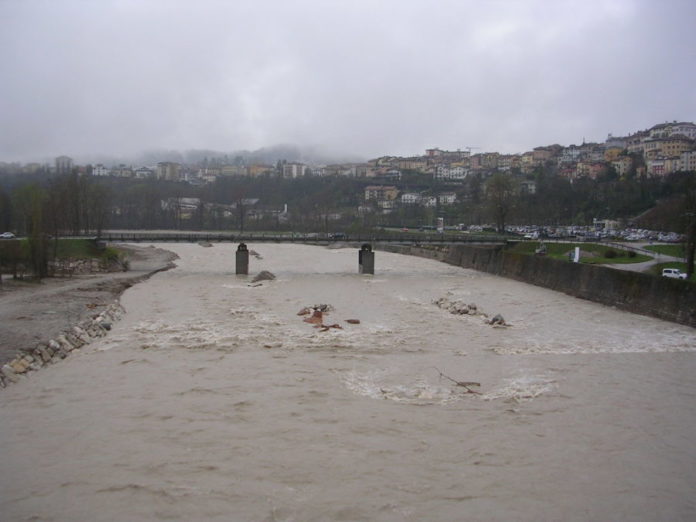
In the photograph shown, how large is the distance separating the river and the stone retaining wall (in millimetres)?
3204

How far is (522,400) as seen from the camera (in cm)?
1541

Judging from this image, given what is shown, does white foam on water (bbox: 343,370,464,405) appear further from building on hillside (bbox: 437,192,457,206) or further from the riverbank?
building on hillside (bbox: 437,192,457,206)

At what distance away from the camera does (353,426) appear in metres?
13.1

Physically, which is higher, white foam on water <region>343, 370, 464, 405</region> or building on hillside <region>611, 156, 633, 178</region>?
building on hillside <region>611, 156, 633, 178</region>

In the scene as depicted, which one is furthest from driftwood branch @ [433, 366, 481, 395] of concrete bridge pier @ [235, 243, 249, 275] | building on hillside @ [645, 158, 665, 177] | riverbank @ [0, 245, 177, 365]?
building on hillside @ [645, 158, 665, 177]

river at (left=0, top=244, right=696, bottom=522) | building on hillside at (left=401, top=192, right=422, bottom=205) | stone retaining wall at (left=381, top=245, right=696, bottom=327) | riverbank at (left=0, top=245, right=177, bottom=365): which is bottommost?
river at (left=0, top=244, right=696, bottom=522)

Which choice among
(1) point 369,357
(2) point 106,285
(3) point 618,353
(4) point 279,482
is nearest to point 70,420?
(4) point 279,482

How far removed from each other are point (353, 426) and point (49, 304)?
22130mm

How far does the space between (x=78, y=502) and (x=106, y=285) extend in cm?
3102

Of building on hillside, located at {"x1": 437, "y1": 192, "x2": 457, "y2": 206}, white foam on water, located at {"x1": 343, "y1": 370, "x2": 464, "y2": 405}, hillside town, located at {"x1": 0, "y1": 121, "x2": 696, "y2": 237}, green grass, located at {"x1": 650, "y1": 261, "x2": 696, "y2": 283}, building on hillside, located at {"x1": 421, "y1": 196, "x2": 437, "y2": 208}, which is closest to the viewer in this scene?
white foam on water, located at {"x1": 343, "y1": 370, "x2": 464, "y2": 405}

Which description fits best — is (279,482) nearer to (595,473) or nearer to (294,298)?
(595,473)

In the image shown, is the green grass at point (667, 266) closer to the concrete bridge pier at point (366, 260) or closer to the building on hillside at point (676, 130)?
the concrete bridge pier at point (366, 260)

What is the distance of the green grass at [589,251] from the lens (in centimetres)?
4506

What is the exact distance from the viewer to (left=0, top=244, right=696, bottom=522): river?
32.2ft
